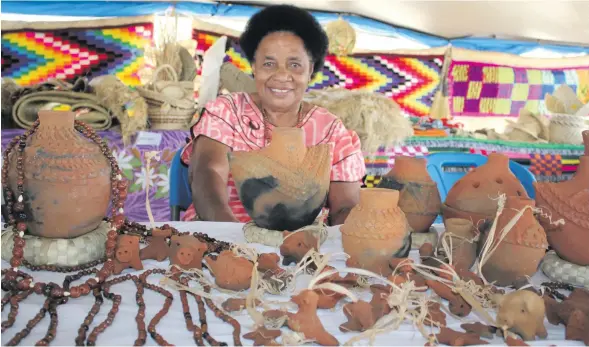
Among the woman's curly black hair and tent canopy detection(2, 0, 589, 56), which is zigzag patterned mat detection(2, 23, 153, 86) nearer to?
tent canopy detection(2, 0, 589, 56)

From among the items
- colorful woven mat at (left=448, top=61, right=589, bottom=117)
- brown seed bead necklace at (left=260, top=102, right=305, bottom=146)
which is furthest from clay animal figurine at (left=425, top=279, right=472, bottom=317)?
colorful woven mat at (left=448, top=61, right=589, bottom=117)

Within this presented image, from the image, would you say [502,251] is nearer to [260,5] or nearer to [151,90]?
[151,90]

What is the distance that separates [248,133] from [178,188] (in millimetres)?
367

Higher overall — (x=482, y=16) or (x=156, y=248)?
(x=482, y=16)

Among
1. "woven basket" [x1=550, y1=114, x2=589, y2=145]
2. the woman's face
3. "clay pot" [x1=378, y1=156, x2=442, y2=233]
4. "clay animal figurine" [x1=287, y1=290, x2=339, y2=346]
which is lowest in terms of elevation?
"woven basket" [x1=550, y1=114, x2=589, y2=145]

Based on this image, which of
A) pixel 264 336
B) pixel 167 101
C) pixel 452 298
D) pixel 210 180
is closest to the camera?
pixel 264 336

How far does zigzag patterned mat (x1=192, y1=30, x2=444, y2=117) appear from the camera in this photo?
14.2 feet

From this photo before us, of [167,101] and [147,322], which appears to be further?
[167,101]

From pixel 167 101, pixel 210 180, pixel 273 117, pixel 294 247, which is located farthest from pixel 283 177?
pixel 167 101

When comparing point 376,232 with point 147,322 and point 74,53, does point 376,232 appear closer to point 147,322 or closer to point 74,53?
point 147,322

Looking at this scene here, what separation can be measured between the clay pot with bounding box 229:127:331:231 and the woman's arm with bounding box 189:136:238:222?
0.51 m

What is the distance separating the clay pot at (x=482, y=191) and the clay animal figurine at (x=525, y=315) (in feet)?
1.27

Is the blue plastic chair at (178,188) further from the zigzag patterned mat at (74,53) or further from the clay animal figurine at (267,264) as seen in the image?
the zigzag patterned mat at (74,53)

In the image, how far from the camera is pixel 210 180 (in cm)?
185
